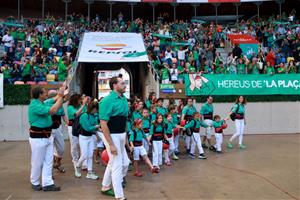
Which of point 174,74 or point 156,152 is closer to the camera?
point 156,152

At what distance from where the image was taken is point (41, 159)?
21.5ft

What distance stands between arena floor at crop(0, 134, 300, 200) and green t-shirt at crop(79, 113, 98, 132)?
1092 mm

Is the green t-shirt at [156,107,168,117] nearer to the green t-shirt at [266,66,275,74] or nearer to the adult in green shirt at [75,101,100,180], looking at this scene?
the adult in green shirt at [75,101,100,180]

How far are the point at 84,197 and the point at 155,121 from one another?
3296 mm

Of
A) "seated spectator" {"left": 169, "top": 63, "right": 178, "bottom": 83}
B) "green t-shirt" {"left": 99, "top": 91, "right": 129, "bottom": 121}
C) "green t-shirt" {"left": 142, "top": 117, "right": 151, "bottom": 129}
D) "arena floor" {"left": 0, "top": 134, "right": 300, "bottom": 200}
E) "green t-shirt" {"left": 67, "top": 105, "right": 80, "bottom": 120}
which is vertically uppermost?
"seated spectator" {"left": 169, "top": 63, "right": 178, "bottom": 83}

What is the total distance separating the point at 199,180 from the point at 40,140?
129 inches

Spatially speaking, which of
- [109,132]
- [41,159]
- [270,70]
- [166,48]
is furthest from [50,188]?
[166,48]

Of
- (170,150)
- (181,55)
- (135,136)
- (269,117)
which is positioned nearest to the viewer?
(135,136)

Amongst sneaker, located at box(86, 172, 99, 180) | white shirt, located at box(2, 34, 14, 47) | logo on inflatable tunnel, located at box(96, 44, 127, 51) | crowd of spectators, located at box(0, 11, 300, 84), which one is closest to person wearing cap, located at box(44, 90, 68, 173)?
sneaker, located at box(86, 172, 99, 180)

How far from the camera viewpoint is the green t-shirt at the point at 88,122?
24.5ft

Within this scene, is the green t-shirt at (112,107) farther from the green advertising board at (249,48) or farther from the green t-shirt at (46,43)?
the green advertising board at (249,48)

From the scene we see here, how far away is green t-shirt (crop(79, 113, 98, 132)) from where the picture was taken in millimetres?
7453

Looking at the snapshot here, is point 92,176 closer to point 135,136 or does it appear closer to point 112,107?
point 135,136

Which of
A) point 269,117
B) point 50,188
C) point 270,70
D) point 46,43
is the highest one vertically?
point 46,43
